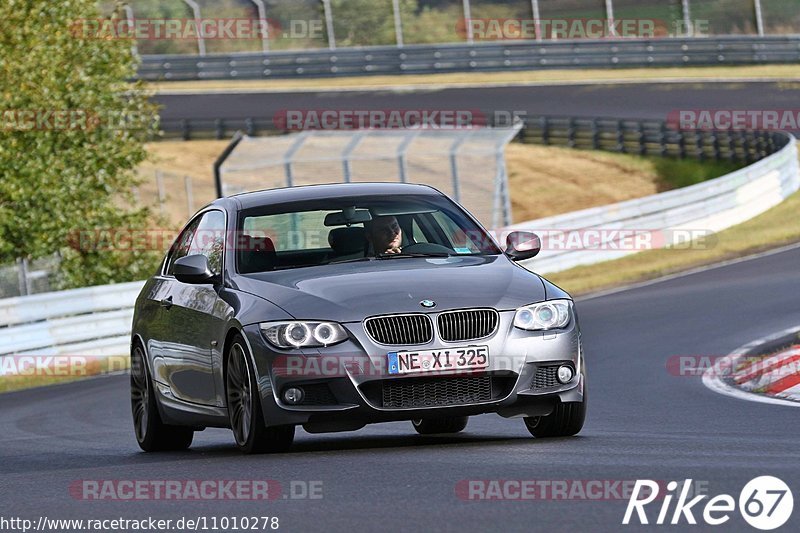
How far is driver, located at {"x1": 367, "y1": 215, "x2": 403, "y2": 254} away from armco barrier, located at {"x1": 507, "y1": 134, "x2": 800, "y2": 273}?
14675 mm

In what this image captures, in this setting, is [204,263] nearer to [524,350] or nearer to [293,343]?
[293,343]

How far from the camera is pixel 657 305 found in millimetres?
20281

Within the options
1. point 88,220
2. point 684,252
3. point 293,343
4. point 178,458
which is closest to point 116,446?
point 178,458

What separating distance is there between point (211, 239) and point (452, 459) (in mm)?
2721

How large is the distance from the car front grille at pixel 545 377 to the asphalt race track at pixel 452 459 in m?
0.33

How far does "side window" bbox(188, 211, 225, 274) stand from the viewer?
10.1 m

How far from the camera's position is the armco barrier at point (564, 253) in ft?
66.6

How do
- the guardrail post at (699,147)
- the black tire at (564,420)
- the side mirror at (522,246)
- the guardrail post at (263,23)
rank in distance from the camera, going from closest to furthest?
the black tire at (564,420) → the side mirror at (522,246) → the guardrail post at (699,147) → the guardrail post at (263,23)

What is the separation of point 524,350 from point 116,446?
13.2 ft

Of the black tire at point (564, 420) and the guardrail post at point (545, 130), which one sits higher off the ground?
the black tire at point (564, 420)

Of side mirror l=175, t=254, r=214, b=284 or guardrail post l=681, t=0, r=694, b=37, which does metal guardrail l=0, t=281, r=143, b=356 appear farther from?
guardrail post l=681, t=0, r=694, b=37

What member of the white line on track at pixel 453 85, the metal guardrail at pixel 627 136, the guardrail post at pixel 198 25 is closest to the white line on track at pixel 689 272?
the metal guardrail at pixel 627 136

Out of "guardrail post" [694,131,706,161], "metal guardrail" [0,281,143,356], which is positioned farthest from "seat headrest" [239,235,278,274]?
"guardrail post" [694,131,706,161]

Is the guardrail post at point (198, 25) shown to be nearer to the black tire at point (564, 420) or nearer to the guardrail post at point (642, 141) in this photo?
the guardrail post at point (642, 141)
